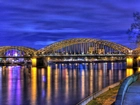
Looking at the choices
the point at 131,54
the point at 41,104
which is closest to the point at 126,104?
the point at 41,104

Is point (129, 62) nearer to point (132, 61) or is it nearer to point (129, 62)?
point (129, 62)

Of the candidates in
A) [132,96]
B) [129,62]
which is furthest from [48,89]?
[129,62]

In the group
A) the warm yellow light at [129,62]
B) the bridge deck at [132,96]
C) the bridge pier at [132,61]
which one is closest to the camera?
the bridge deck at [132,96]

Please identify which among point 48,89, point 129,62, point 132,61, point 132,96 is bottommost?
point 48,89

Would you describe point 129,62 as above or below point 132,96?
below

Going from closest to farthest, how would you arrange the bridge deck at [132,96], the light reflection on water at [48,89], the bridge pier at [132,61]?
the bridge deck at [132,96] → the light reflection on water at [48,89] → the bridge pier at [132,61]

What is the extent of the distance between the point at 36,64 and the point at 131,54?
55.5 meters

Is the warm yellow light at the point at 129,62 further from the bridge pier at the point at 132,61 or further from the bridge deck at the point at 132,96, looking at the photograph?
the bridge deck at the point at 132,96

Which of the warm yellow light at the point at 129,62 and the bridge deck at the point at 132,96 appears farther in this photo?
A: the warm yellow light at the point at 129,62

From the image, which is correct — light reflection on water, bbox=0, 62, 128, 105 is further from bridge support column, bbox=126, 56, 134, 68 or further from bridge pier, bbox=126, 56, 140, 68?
bridge pier, bbox=126, 56, 140, 68

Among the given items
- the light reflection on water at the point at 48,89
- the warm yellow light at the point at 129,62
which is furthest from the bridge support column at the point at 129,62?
the light reflection on water at the point at 48,89

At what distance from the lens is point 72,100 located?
42.8 metres

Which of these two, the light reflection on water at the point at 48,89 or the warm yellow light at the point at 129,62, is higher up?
the warm yellow light at the point at 129,62

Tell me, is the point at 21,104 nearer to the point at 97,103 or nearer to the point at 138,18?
the point at 97,103
